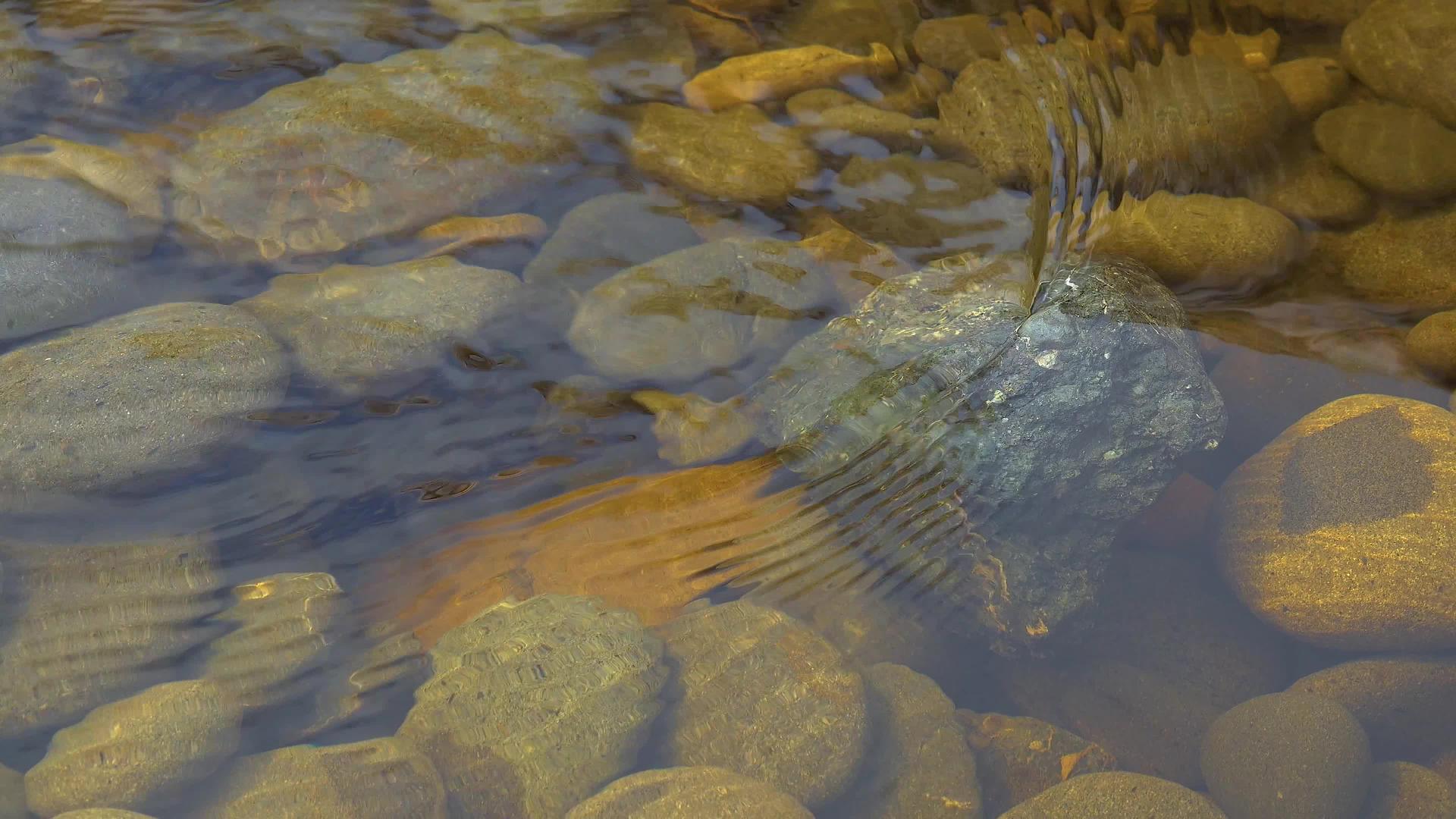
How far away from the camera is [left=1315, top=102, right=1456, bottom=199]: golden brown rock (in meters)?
4.14

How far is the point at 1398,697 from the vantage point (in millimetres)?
3078

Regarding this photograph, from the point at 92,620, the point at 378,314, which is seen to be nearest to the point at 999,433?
the point at 378,314

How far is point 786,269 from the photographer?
3912mm

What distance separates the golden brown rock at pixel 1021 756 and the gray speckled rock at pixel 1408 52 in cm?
329

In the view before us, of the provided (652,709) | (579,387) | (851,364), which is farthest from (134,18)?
(652,709)

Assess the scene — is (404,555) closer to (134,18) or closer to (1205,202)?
(134,18)

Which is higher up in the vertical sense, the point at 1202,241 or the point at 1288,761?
the point at 1202,241

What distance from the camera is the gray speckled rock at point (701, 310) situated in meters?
3.67

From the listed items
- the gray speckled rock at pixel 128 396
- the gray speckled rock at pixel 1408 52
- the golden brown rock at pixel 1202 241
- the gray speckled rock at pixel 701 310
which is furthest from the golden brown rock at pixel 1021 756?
the gray speckled rock at pixel 1408 52

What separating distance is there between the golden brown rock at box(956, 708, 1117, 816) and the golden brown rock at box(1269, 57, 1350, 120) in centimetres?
313

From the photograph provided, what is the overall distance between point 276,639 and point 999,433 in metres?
2.47

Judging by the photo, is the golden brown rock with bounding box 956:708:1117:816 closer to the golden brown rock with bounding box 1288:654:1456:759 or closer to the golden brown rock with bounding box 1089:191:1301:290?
the golden brown rock with bounding box 1288:654:1456:759

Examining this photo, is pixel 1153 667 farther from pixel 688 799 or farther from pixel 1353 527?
pixel 688 799

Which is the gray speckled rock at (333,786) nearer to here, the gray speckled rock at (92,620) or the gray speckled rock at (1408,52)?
the gray speckled rock at (92,620)
